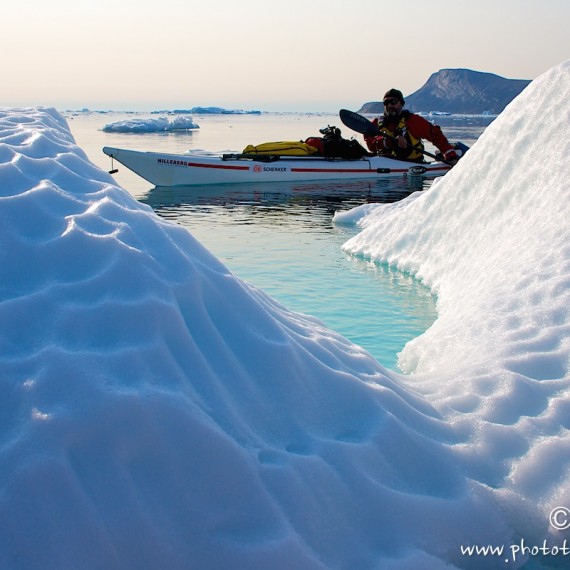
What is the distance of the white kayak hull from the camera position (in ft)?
55.9

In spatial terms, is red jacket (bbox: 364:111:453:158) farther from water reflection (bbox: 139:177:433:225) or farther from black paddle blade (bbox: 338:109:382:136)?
water reflection (bbox: 139:177:433:225)

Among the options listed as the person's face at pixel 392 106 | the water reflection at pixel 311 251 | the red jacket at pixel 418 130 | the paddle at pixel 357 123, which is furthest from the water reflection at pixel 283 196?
the person's face at pixel 392 106

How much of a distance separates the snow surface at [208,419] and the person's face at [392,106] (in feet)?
44.5

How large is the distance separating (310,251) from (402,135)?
9.02 metres

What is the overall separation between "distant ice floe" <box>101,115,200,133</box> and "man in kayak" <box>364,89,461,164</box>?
29.9 meters

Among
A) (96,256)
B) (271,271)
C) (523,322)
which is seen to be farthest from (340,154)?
(96,256)

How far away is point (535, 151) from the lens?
617 centimetres

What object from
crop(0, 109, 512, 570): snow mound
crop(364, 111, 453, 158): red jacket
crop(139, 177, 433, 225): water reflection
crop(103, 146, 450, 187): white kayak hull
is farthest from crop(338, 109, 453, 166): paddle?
crop(0, 109, 512, 570): snow mound

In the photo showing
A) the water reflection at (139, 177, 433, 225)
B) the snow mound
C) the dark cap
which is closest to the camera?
the snow mound

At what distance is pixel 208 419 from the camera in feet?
7.04

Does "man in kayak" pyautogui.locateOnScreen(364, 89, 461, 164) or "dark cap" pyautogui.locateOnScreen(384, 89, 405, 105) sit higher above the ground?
"dark cap" pyautogui.locateOnScreen(384, 89, 405, 105)

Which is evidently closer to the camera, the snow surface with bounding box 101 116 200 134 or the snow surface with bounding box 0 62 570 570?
the snow surface with bounding box 0 62 570 570

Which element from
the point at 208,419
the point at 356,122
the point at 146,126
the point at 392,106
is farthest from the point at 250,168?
the point at 146,126

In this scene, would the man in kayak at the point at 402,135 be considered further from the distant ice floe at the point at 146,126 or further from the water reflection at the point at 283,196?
the distant ice floe at the point at 146,126
